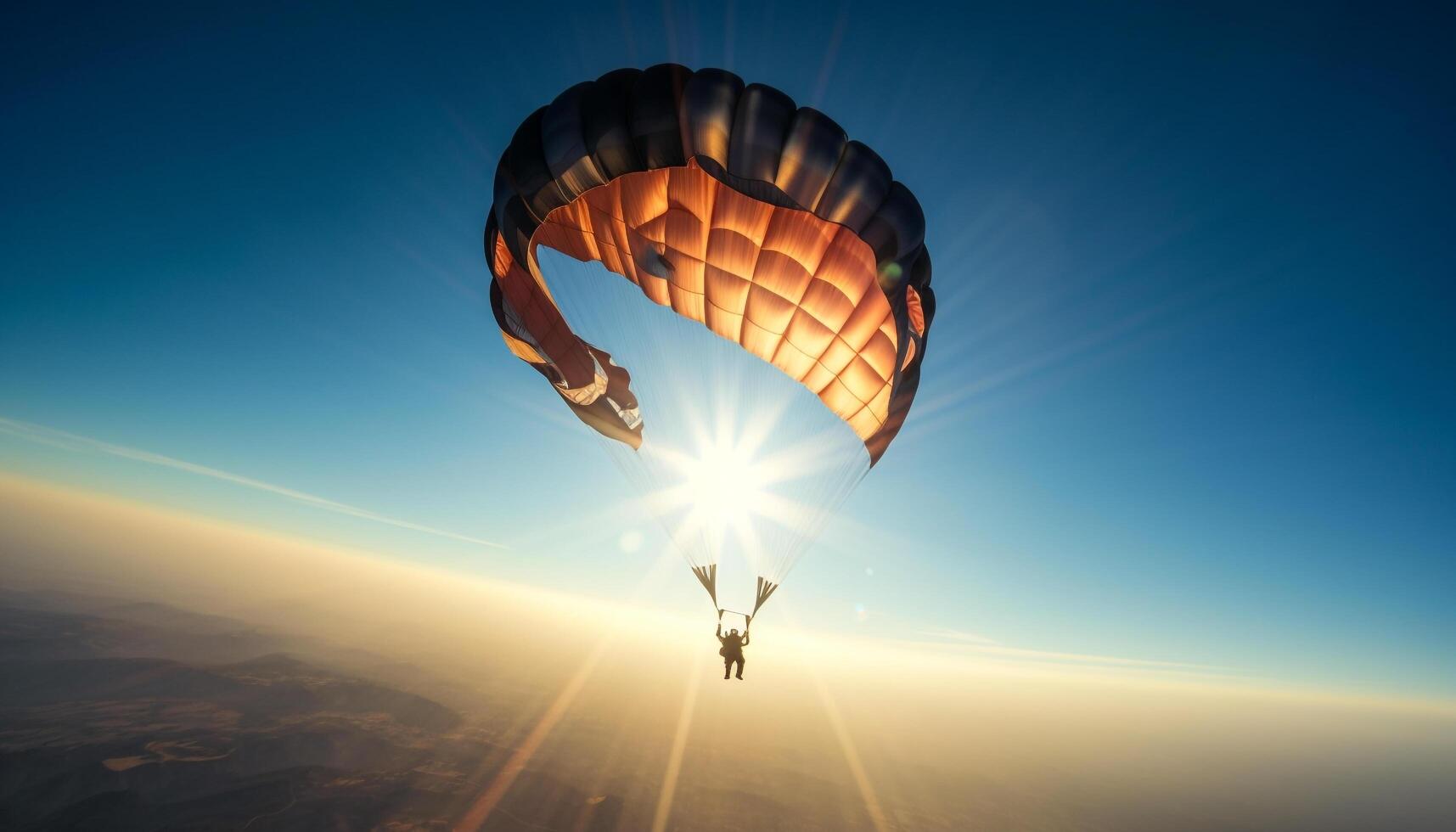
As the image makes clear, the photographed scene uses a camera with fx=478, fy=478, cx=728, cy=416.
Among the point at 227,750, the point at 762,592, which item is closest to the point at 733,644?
the point at 762,592

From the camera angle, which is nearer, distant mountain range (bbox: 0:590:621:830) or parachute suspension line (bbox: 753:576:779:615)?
parachute suspension line (bbox: 753:576:779:615)

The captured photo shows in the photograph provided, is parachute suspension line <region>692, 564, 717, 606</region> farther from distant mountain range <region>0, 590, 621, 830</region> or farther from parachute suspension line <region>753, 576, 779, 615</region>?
distant mountain range <region>0, 590, 621, 830</region>

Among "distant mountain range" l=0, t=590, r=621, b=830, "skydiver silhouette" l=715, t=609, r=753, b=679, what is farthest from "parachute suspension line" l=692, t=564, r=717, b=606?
"distant mountain range" l=0, t=590, r=621, b=830

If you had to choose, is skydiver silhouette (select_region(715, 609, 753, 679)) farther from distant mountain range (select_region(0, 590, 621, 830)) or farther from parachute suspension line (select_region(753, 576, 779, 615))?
distant mountain range (select_region(0, 590, 621, 830))

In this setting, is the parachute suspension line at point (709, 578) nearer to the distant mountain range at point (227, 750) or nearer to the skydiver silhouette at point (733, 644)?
the skydiver silhouette at point (733, 644)

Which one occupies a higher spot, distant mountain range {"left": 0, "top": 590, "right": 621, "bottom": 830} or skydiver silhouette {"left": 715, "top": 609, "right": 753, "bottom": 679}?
skydiver silhouette {"left": 715, "top": 609, "right": 753, "bottom": 679}

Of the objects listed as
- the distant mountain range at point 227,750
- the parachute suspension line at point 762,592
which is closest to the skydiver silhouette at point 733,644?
the parachute suspension line at point 762,592

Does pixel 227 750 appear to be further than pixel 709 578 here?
Yes

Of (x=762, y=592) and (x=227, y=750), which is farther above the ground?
(x=762, y=592)

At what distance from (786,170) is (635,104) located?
234 cm

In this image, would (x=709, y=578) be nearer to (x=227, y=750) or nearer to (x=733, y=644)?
(x=733, y=644)

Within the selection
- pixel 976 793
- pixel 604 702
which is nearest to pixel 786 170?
→ pixel 976 793

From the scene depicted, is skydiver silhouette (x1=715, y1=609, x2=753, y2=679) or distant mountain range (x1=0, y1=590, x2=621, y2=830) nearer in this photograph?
skydiver silhouette (x1=715, y1=609, x2=753, y2=679)

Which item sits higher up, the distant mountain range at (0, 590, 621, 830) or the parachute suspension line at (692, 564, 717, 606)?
the parachute suspension line at (692, 564, 717, 606)
